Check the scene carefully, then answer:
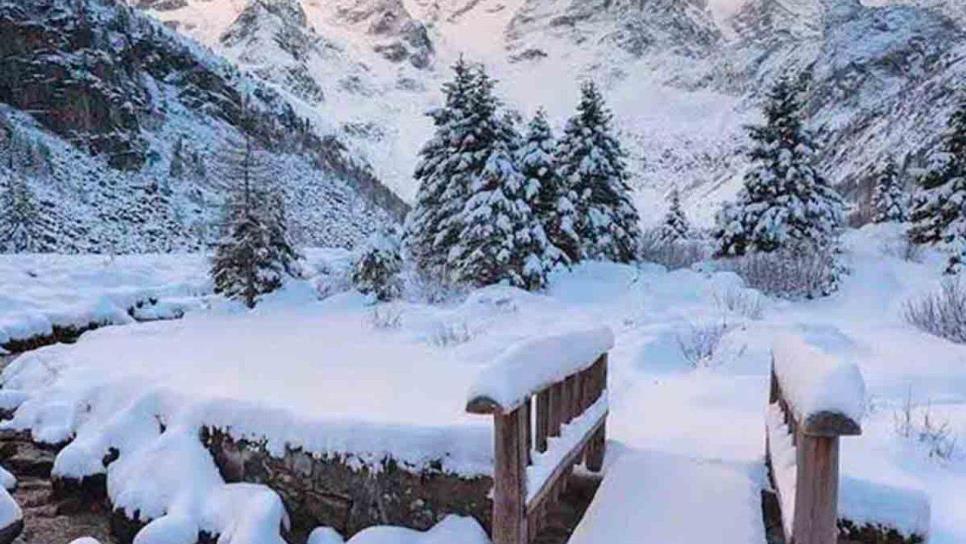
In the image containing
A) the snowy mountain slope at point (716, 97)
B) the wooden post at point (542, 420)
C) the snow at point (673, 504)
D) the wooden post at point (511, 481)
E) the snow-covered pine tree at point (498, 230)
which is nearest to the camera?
the wooden post at point (511, 481)

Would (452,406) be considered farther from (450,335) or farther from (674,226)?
Result: (674,226)

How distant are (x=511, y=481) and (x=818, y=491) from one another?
1.23 m

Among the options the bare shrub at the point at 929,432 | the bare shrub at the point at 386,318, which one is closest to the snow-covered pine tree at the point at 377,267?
the bare shrub at the point at 386,318

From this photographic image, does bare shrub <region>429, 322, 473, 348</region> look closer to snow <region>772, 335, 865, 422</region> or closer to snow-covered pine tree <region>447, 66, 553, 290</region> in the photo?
snow <region>772, 335, 865, 422</region>

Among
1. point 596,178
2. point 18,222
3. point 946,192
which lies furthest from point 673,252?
point 18,222

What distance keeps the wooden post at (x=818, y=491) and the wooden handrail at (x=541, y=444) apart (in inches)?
43.7

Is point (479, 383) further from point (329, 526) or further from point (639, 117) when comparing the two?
point (639, 117)

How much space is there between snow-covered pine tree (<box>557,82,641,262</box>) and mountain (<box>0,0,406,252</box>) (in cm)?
992

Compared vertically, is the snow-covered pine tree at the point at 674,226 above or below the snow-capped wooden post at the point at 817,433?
above

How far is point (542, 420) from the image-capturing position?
3.74 m

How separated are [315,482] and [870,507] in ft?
10.0

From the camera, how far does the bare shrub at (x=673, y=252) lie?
80.2 feet

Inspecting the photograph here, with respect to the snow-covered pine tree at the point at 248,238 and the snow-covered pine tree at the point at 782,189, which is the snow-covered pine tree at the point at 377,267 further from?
the snow-covered pine tree at the point at 782,189

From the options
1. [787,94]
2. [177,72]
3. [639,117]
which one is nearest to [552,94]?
[639,117]
